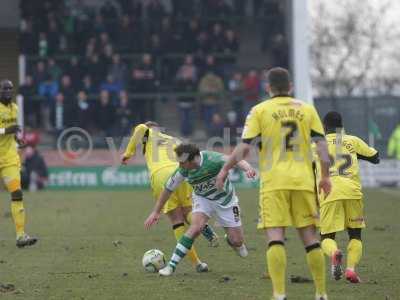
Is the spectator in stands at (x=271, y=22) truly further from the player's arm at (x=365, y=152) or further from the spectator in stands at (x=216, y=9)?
the player's arm at (x=365, y=152)

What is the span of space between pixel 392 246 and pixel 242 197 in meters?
12.8

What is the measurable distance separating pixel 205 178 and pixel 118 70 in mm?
22737

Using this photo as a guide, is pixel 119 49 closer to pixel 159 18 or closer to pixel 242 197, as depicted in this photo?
pixel 159 18

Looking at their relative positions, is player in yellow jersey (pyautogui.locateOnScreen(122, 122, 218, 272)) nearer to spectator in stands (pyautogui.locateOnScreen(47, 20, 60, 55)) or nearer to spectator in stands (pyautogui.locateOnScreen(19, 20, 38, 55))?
spectator in stands (pyautogui.locateOnScreen(47, 20, 60, 55))

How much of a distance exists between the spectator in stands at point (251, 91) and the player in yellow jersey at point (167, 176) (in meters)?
20.1

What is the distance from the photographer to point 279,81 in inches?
383

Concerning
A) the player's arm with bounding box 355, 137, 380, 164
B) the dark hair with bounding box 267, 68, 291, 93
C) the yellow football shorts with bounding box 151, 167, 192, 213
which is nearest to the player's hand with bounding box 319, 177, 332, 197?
the dark hair with bounding box 267, 68, 291, 93

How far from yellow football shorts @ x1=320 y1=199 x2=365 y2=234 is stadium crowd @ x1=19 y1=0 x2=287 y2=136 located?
21464 mm

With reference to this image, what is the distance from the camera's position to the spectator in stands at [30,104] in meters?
34.5

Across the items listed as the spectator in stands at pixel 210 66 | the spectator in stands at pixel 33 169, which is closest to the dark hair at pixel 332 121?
the spectator in stands at pixel 33 169

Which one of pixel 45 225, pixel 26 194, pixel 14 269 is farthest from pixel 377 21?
pixel 14 269

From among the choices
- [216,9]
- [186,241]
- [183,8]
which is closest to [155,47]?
[183,8]

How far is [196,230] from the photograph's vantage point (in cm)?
1223

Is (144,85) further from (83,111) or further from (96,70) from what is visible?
(83,111)
